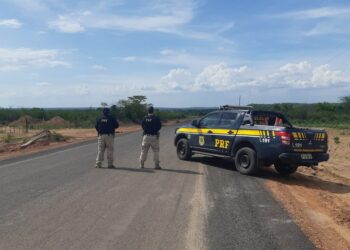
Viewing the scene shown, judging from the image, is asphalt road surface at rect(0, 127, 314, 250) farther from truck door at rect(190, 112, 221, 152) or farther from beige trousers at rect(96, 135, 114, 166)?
truck door at rect(190, 112, 221, 152)

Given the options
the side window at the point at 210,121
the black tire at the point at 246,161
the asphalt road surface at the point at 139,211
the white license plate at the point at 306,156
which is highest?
the side window at the point at 210,121

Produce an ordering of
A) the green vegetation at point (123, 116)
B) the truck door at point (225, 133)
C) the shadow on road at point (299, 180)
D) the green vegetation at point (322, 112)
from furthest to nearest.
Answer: the green vegetation at point (322, 112)
the green vegetation at point (123, 116)
the truck door at point (225, 133)
the shadow on road at point (299, 180)

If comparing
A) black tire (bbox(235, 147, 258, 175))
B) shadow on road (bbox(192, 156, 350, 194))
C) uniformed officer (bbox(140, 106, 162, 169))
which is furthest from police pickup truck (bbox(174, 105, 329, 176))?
uniformed officer (bbox(140, 106, 162, 169))

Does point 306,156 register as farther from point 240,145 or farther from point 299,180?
point 240,145

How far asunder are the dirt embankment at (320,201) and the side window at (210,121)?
2.86m

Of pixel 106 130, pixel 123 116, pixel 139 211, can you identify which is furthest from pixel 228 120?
pixel 123 116

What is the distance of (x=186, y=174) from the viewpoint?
40.1ft

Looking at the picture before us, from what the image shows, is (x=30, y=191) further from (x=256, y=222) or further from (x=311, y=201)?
(x=311, y=201)

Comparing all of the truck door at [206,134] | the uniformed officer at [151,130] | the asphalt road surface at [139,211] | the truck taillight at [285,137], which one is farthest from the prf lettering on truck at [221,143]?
the truck taillight at [285,137]

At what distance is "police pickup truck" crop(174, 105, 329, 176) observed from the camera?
11539mm

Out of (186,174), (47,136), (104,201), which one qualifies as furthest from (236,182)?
(47,136)

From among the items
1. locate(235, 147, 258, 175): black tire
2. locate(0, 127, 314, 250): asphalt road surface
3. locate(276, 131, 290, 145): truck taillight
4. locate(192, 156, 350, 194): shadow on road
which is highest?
locate(276, 131, 290, 145): truck taillight

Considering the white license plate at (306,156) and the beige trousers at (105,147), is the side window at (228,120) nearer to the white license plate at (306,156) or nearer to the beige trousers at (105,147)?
the white license plate at (306,156)

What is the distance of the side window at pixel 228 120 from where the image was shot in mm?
13445
